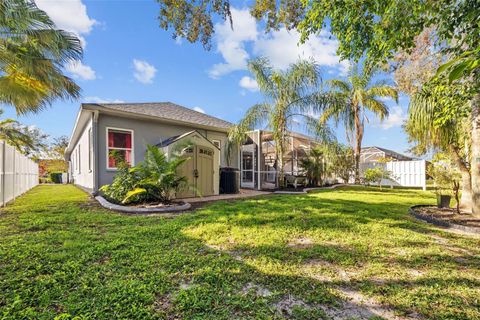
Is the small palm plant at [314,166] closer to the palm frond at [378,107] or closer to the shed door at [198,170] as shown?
the palm frond at [378,107]

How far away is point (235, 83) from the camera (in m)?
15.1

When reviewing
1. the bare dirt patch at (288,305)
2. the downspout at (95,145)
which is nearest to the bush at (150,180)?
the downspout at (95,145)

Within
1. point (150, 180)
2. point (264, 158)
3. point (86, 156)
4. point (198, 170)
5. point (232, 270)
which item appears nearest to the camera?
point (232, 270)

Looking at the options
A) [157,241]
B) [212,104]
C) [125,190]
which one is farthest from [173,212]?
[212,104]

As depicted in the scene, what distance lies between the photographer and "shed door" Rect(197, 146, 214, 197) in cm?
934

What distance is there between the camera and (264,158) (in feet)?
48.7

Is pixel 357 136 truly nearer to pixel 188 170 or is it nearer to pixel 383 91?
pixel 383 91

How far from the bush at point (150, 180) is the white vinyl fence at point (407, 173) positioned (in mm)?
14617

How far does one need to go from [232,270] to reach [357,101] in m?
14.8

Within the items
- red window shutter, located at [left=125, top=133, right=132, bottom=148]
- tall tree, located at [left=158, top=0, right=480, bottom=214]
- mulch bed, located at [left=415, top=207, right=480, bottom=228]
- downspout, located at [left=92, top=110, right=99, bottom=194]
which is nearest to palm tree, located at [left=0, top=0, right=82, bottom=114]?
downspout, located at [left=92, top=110, right=99, bottom=194]

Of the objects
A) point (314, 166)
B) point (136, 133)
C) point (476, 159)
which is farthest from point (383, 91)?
point (136, 133)

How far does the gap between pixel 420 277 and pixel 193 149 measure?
7691 millimetres

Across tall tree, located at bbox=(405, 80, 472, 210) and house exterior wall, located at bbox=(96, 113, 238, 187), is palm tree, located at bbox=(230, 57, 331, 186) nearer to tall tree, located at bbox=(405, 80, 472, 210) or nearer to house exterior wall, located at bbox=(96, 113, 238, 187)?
house exterior wall, located at bbox=(96, 113, 238, 187)

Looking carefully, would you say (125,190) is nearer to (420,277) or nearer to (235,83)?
(420,277)
